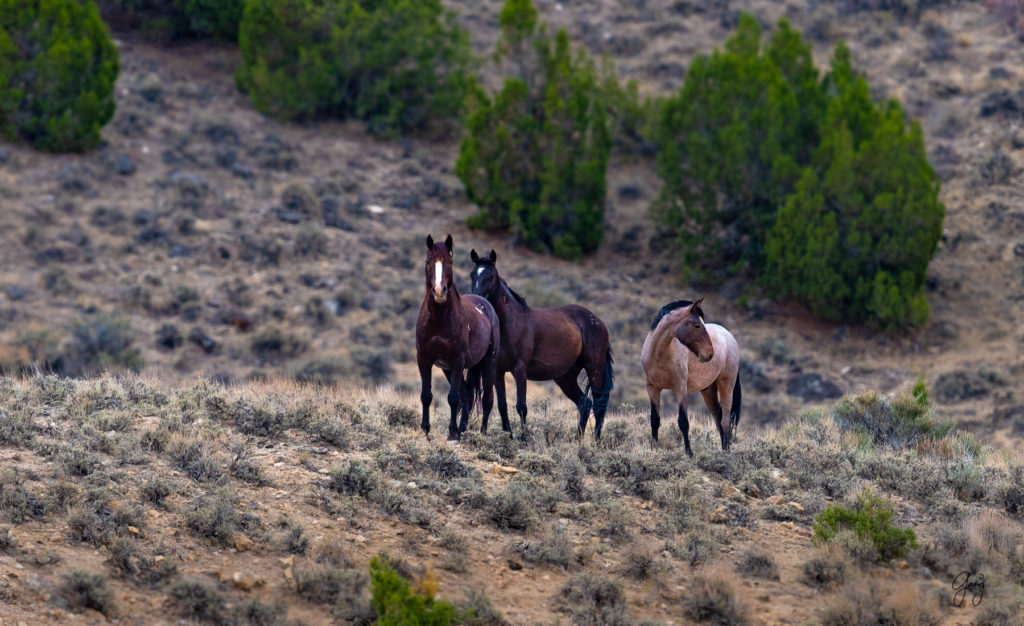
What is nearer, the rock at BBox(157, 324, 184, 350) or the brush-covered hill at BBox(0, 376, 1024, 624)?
the brush-covered hill at BBox(0, 376, 1024, 624)

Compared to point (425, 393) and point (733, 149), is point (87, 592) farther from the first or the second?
point (733, 149)

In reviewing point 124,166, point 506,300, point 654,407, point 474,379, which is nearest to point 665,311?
point 654,407

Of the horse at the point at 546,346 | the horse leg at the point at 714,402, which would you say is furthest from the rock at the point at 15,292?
the horse leg at the point at 714,402

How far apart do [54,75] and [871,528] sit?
2784 cm

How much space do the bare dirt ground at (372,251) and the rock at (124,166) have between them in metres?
0.07

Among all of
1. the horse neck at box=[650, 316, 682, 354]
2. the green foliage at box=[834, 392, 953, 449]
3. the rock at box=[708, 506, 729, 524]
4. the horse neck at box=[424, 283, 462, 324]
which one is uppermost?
the horse neck at box=[424, 283, 462, 324]

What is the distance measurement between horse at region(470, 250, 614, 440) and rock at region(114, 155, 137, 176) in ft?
71.3

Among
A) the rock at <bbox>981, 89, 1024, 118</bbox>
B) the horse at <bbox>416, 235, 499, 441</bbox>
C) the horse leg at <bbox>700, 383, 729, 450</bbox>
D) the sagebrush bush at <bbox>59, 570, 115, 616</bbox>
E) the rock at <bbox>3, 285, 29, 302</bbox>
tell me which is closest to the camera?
the sagebrush bush at <bbox>59, 570, 115, 616</bbox>

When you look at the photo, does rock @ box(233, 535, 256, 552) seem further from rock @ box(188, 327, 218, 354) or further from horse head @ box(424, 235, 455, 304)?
rock @ box(188, 327, 218, 354)

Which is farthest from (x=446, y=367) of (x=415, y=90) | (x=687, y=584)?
(x=415, y=90)

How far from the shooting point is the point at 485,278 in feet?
38.8

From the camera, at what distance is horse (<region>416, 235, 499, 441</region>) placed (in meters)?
10.2

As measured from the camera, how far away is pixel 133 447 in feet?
33.5

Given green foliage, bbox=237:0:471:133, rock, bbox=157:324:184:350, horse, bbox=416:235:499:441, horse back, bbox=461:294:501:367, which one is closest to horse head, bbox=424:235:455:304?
horse, bbox=416:235:499:441
